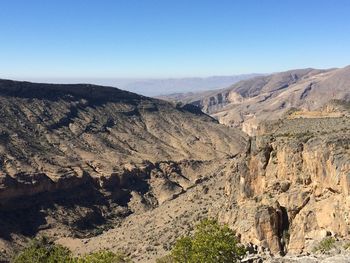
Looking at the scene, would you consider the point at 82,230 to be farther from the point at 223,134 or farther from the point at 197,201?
the point at 223,134

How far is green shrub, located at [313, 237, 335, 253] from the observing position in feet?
107

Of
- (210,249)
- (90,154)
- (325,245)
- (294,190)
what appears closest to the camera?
(210,249)

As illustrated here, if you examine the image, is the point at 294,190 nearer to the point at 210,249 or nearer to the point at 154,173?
the point at 210,249

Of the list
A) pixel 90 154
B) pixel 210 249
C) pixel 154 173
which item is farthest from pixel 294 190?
pixel 90 154

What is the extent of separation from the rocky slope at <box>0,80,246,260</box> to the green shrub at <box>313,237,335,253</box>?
49780 mm

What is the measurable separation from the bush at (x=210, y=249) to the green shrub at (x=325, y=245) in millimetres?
5408

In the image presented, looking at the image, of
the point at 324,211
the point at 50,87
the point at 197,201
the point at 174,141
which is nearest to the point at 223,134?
the point at 174,141

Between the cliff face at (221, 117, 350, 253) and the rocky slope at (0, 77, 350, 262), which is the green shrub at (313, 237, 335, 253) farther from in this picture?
the cliff face at (221, 117, 350, 253)

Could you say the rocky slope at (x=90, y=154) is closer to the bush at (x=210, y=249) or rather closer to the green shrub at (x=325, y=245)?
the bush at (x=210, y=249)

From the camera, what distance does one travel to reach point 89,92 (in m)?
136

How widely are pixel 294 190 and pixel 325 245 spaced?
1002 cm

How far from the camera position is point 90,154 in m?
105

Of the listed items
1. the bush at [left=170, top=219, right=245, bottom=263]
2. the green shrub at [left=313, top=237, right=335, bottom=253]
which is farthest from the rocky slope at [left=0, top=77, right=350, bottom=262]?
the bush at [left=170, top=219, right=245, bottom=263]

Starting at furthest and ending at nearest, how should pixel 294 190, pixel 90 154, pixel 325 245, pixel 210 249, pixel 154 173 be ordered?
pixel 90 154 → pixel 154 173 → pixel 294 190 → pixel 325 245 → pixel 210 249
